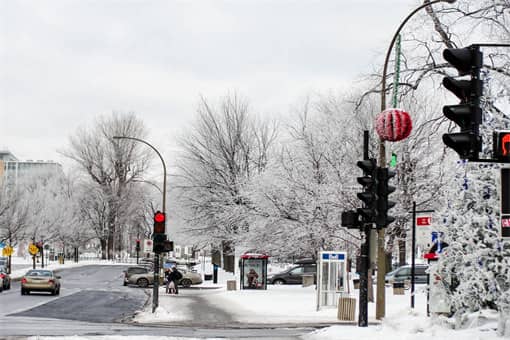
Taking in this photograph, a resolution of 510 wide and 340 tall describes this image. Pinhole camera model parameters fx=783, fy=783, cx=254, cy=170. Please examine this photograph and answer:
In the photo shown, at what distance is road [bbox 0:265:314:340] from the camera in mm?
19547

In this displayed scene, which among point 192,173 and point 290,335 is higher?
point 192,173

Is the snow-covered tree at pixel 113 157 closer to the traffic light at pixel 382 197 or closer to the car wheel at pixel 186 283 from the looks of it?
the car wheel at pixel 186 283

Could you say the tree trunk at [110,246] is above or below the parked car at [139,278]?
above

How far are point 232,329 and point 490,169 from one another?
8.56 m

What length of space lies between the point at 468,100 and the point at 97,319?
59.9 feet

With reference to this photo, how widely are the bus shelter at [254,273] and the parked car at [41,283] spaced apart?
378 inches

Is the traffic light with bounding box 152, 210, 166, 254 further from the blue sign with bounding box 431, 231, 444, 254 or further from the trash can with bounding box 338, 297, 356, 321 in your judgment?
the blue sign with bounding box 431, 231, 444, 254

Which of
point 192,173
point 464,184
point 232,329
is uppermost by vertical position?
point 192,173

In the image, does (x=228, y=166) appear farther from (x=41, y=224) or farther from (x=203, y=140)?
(x=41, y=224)

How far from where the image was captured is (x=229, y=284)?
4153 centimetres

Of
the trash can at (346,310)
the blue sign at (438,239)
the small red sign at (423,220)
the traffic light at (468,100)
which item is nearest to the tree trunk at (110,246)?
the trash can at (346,310)

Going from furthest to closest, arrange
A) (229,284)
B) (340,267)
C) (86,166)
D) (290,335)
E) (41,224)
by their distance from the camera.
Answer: (86,166)
(41,224)
(229,284)
(340,267)
(290,335)

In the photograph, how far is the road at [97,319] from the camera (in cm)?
1955

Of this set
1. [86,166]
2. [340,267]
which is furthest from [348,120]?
[86,166]
